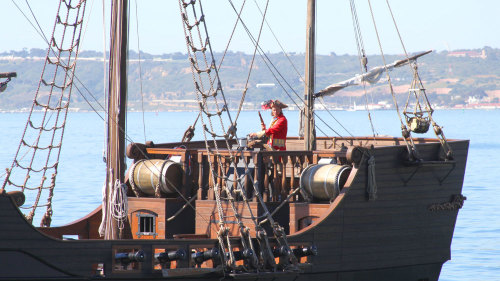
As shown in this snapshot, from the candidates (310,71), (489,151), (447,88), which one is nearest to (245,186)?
(310,71)

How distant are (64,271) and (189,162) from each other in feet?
9.95

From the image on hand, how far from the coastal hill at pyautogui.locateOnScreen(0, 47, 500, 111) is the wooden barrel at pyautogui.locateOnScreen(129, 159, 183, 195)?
96.8m

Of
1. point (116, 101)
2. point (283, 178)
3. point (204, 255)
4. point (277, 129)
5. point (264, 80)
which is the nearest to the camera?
point (204, 255)

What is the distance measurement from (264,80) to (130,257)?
134 m

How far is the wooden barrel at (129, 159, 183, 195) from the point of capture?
40.3 ft

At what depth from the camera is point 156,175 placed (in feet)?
40.3

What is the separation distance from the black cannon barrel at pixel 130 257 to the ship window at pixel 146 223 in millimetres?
2032

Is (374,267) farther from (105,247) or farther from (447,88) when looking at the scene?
(447,88)

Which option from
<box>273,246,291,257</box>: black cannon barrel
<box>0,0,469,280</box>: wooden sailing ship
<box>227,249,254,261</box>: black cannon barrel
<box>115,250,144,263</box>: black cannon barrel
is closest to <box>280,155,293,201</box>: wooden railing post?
<box>0,0,469,280</box>: wooden sailing ship

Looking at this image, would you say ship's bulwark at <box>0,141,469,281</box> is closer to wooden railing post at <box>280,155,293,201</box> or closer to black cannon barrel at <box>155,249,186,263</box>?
black cannon barrel at <box>155,249,186,263</box>

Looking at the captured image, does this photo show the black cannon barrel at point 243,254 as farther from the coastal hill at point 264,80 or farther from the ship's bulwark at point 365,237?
the coastal hill at point 264,80

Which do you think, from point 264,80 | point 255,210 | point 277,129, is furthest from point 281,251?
point 264,80

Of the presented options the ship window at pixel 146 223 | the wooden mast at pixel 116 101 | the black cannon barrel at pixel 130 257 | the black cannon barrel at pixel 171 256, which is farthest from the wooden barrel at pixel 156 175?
the black cannon barrel at pixel 130 257

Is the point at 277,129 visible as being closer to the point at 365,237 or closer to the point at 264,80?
the point at 365,237
